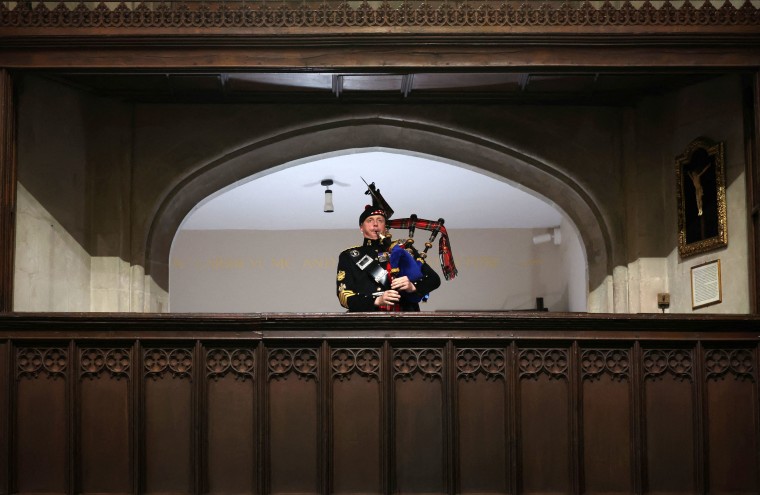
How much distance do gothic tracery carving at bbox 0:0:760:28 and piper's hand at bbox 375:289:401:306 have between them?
2005 millimetres

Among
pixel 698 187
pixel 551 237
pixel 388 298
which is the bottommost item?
pixel 388 298

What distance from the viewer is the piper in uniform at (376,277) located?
983cm

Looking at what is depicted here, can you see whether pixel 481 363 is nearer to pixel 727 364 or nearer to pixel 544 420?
pixel 544 420

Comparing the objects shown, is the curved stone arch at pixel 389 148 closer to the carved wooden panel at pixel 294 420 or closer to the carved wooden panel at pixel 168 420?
the carved wooden panel at pixel 168 420

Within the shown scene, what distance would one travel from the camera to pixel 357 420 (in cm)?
896

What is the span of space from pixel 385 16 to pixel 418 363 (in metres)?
2.69

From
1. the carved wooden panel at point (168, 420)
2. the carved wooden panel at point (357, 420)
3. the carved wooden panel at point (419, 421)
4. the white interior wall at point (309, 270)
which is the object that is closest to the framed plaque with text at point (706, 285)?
the carved wooden panel at point (419, 421)

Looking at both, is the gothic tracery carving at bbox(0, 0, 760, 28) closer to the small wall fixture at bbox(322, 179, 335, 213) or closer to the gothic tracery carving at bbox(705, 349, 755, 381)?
the gothic tracery carving at bbox(705, 349, 755, 381)

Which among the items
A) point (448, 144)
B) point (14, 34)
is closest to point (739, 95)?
point (448, 144)

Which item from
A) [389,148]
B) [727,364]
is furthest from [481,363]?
[389,148]

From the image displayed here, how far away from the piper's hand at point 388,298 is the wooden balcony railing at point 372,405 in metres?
0.64

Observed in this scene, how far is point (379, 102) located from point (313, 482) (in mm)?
4389

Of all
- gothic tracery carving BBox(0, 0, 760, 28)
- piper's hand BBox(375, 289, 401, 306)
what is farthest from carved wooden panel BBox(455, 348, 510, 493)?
gothic tracery carving BBox(0, 0, 760, 28)

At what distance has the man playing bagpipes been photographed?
9812 millimetres
